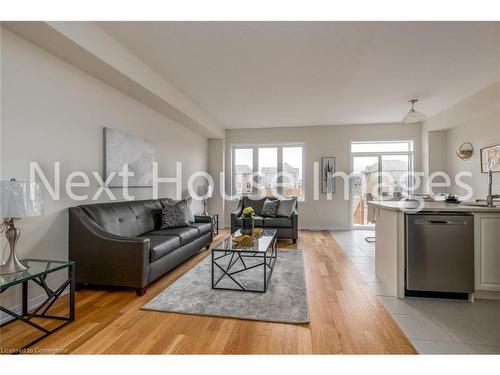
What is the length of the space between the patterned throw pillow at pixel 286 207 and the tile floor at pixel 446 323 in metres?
2.26

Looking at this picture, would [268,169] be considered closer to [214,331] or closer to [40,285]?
[214,331]

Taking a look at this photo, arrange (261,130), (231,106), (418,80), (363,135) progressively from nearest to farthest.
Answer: (418,80) < (231,106) < (363,135) < (261,130)

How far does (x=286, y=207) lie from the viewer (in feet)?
16.4

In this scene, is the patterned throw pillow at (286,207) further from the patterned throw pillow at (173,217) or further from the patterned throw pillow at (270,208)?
the patterned throw pillow at (173,217)

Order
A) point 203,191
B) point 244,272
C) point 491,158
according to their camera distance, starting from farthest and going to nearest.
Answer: point 203,191
point 491,158
point 244,272

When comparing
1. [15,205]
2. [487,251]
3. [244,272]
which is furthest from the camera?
[244,272]

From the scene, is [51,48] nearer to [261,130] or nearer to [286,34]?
[286,34]

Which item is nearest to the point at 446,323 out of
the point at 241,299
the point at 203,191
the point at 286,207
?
the point at 241,299

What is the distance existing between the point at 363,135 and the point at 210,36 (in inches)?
191

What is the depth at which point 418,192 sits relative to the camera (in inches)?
238

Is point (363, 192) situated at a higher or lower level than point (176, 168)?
lower

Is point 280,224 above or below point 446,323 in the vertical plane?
above

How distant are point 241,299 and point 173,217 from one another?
178cm
